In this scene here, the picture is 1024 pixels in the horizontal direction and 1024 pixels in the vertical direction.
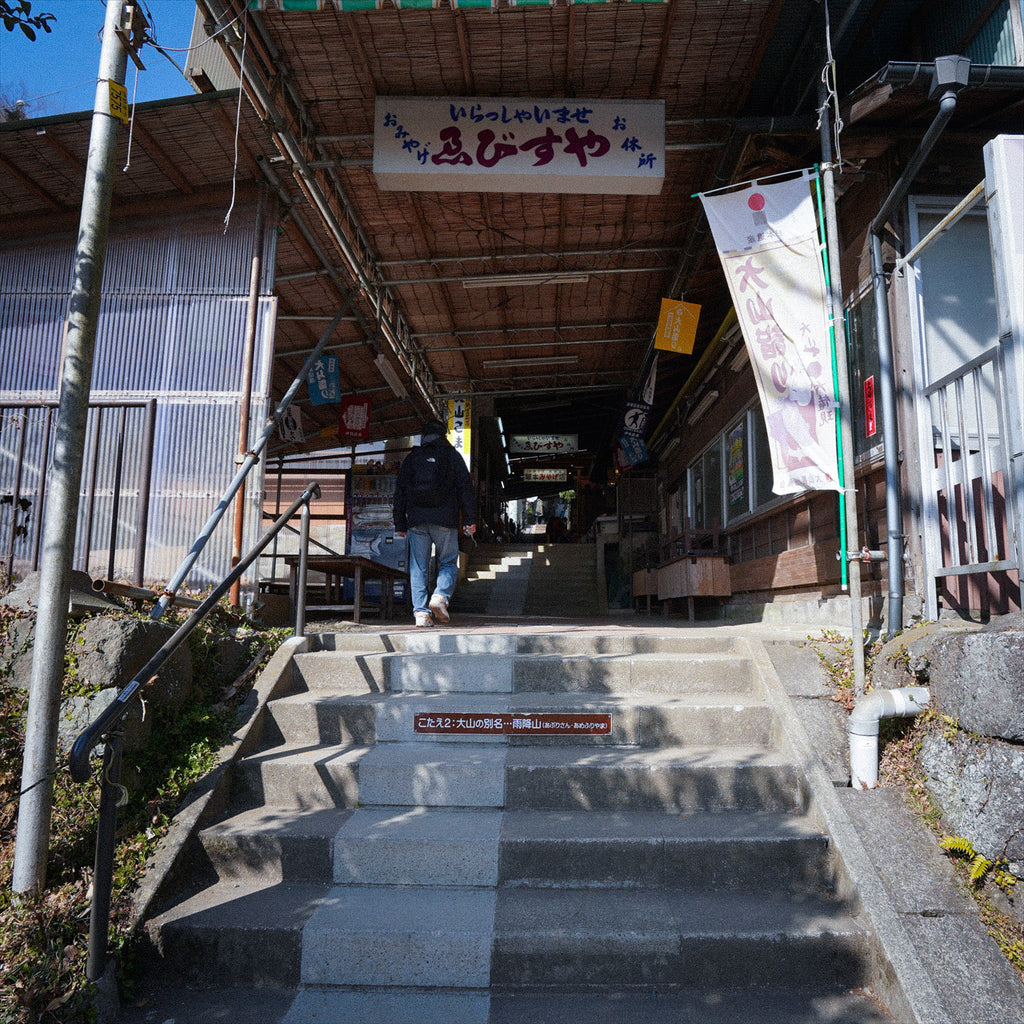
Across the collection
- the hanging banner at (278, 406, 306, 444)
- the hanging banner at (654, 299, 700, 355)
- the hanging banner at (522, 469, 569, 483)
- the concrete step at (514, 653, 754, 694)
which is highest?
the hanging banner at (522, 469, 569, 483)

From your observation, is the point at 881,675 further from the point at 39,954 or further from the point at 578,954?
the point at 39,954

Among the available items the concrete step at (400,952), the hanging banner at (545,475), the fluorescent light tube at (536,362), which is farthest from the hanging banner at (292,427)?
the hanging banner at (545,475)

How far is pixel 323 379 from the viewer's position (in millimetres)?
10805

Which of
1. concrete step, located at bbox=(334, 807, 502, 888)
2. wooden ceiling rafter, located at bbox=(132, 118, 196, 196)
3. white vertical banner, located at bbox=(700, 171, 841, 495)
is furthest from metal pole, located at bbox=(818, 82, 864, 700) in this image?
wooden ceiling rafter, located at bbox=(132, 118, 196, 196)

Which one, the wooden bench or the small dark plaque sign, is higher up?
the wooden bench

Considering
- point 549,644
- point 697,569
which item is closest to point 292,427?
point 697,569

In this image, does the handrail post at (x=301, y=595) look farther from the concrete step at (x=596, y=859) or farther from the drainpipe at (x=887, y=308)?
the drainpipe at (x=887, y=308)

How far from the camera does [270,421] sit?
6.54 m

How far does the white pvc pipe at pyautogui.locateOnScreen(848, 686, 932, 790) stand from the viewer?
12.3ft

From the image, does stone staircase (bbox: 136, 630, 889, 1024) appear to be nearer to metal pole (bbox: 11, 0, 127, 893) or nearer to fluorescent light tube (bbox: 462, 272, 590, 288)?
metal pole (bbox: 11, 0, 127, 893)

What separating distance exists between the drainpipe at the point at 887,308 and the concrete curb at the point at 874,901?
1.24 meters

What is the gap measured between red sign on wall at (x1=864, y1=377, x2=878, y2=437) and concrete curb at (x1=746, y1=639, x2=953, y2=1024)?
2356 millimetres

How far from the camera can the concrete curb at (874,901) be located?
Result: 2717 millimetres

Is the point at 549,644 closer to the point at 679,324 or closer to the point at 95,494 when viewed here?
the point at 95,494
